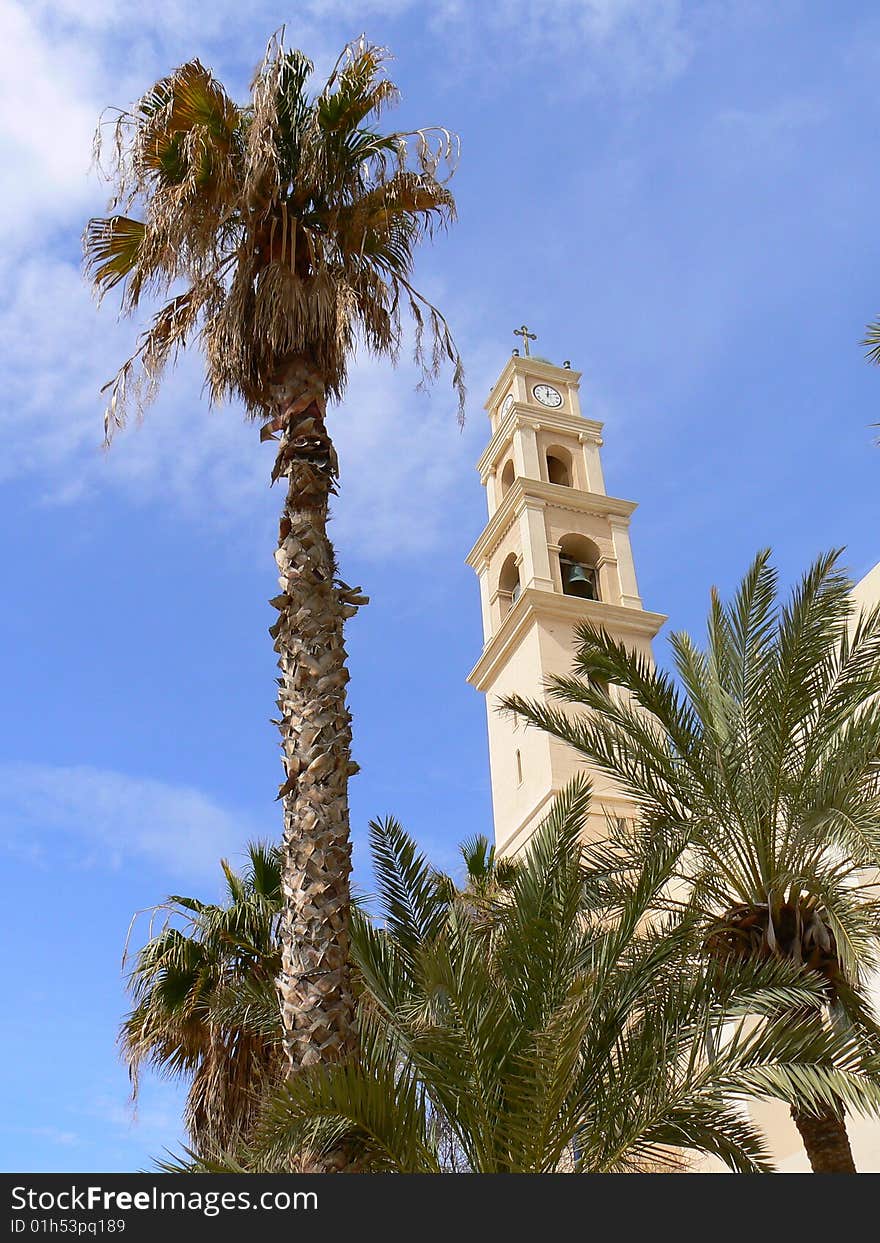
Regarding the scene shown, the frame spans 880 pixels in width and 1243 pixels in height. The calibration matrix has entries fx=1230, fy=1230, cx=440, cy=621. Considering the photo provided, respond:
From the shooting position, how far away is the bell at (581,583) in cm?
2884

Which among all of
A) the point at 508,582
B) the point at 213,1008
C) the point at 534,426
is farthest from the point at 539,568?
the point at 213,1008

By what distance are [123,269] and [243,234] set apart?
130 centimetres

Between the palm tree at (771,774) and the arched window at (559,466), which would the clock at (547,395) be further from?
the palm tree at (771,774)

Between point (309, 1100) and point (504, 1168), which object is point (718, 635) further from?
point (309, 1100)

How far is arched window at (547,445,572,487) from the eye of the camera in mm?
32406

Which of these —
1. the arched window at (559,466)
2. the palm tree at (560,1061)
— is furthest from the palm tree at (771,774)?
the arched window at (559,466)

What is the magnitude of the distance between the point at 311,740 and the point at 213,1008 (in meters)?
5.00

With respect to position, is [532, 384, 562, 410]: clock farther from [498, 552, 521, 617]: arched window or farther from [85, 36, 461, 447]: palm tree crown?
[85, 36, 461, 447]: palm tree crown

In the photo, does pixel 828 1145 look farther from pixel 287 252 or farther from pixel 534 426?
pixel 534 426

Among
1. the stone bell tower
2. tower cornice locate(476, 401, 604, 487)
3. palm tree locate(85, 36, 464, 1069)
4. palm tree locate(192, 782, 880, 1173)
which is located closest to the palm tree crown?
palm tree locate(85, 36, 464, 1069)

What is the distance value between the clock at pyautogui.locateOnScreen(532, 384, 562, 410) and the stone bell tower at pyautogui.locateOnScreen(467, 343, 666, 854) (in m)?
0.04

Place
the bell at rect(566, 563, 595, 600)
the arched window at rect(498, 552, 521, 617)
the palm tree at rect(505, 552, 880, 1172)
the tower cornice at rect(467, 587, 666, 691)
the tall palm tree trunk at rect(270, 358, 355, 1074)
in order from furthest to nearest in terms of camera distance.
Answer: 1. the arched window at rect(498, 552, 521, 617)
2. the bell at rect(566, 563, 595, 600)
3. the tower cornice at rect(467, 587, 666, 691)
4. the palm tree at rect(505, 552, 880, 1172)
5. the tall palm tree trunk at rect(270, 358, 355, 1074)

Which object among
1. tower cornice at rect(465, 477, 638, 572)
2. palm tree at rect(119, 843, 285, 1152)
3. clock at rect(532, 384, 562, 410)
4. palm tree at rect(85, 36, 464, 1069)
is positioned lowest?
palm tree at rect(119, 843, 285, 1152)

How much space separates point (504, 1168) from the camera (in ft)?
24.6
